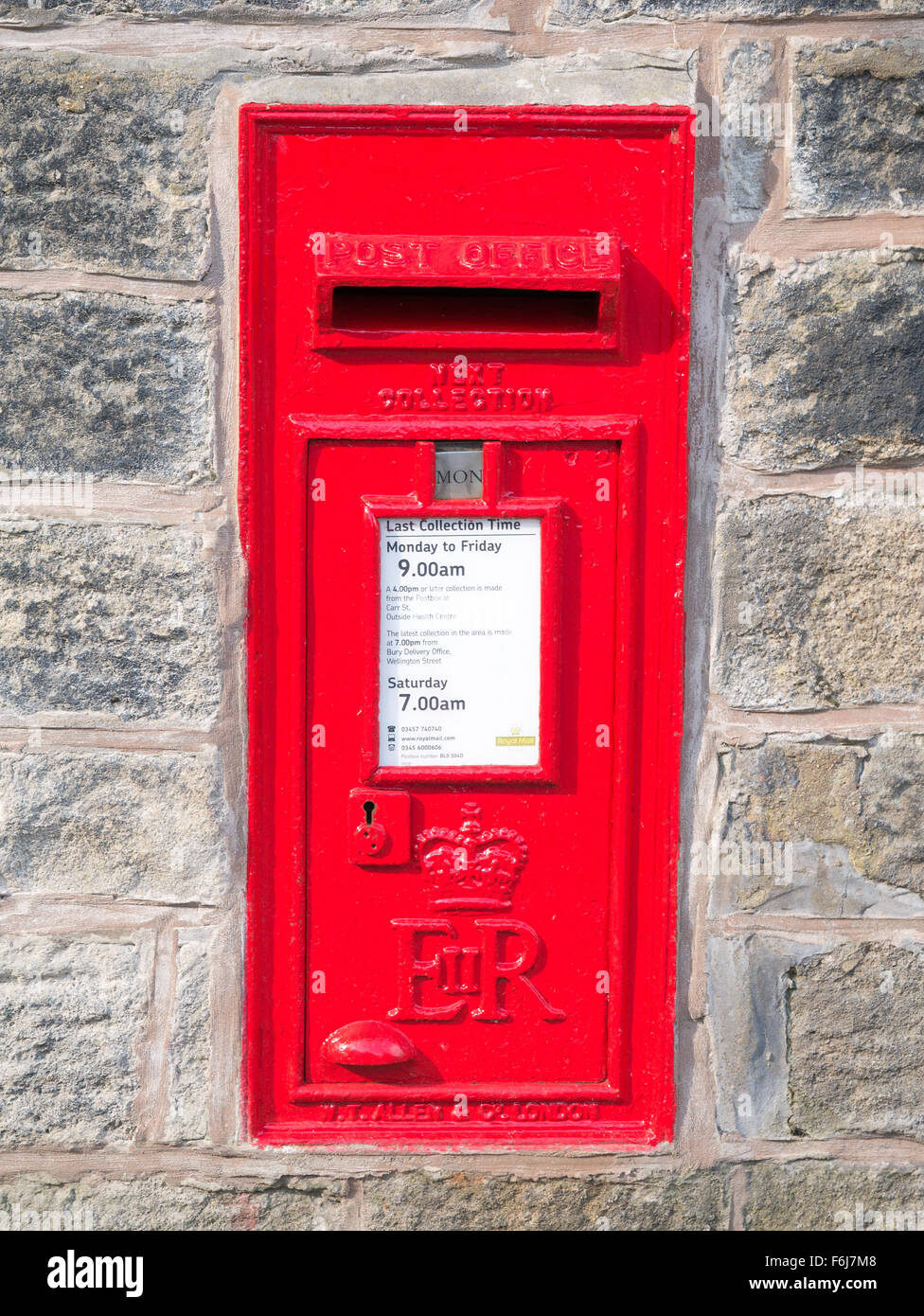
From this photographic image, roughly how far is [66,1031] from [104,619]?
0.66m

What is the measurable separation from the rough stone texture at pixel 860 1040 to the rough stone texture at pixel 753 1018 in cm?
2

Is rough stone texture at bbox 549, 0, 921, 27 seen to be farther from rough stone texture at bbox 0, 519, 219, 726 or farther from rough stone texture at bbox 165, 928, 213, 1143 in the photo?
rough stone texture at bbox 165, 928, 213, 1143

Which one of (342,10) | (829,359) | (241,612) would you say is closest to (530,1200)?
(241,612)

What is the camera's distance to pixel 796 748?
5.19ft

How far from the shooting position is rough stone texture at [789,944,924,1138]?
5.25 ft

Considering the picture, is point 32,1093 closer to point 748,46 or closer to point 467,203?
point 467,203

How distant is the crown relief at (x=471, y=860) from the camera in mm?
1540

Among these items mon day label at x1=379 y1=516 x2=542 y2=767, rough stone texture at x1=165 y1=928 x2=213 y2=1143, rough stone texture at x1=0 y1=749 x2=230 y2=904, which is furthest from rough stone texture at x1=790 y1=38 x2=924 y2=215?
rough stone texture at x1=165 y1=928 x2=213 y2=1143

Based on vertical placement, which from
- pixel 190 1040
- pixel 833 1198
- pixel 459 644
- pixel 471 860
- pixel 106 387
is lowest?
pixel 833 1198

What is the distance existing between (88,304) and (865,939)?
5.12 feet

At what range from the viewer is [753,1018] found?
1606 mm

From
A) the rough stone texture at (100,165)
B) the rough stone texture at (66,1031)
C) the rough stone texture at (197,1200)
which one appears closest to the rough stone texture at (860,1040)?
the rough stone texture at (197,1200)

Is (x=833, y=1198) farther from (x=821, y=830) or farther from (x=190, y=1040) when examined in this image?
(x=190, y=1040)

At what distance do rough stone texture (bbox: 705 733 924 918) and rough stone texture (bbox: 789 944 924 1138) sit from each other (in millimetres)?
83
